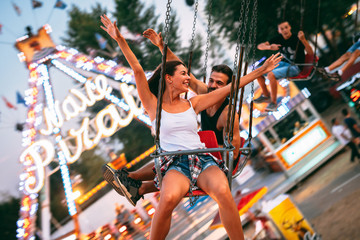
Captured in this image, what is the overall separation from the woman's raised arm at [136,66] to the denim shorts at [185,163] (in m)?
0.28

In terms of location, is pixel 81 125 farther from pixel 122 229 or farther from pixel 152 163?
pixel 152 163

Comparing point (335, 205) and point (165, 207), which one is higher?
point (165, 207)

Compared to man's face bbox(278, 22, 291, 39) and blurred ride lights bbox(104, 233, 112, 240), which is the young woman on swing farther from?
blurred ride lights bbox(104, 233, 112, 240)

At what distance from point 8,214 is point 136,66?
4.47 meters

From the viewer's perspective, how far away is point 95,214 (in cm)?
518

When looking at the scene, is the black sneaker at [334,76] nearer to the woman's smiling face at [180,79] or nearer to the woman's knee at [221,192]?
the woman's smiling face at [180,79]

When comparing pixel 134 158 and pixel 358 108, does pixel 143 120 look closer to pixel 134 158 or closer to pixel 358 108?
pixel 134 158

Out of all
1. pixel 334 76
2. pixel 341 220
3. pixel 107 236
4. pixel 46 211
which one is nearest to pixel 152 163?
pixel 107 236

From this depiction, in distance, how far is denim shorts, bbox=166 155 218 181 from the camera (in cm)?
163

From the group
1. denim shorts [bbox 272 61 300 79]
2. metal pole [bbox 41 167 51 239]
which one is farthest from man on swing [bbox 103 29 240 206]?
metal pole [bbox 41 167 51 239]

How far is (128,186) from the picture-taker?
6.22 ft

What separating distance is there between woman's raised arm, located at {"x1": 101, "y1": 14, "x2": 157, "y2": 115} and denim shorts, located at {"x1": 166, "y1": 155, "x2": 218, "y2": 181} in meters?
0.28

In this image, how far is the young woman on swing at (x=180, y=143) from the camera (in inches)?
58.4

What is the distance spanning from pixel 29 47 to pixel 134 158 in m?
2.51
